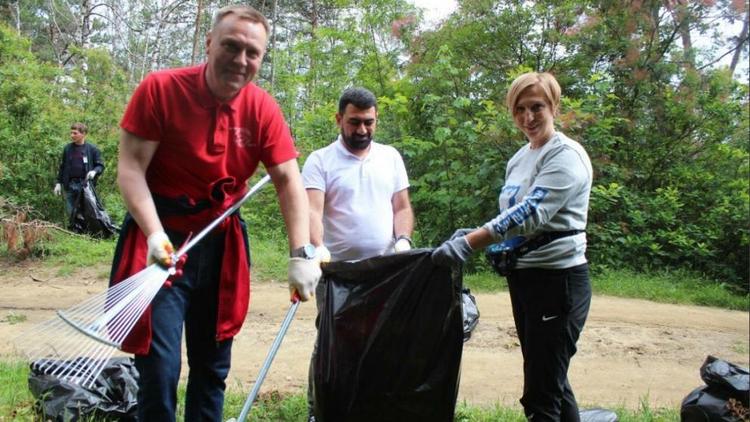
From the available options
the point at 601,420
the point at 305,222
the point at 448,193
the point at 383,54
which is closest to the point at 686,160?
the point at 448,193

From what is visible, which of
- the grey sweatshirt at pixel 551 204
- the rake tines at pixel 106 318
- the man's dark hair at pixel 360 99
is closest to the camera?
the rake tines at pixel 106 318

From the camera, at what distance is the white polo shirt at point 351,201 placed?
2893mm

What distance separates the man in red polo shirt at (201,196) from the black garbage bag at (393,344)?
0.34 meters

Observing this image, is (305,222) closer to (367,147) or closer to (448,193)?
(367,147)

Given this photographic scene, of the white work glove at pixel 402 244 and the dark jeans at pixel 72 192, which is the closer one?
the white work glove at pixel 402 244

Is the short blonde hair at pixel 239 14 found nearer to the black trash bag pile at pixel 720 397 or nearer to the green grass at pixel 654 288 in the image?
the black trash bag pile at pixel 720 397

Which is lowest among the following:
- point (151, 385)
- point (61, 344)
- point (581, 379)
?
point (581, 379)

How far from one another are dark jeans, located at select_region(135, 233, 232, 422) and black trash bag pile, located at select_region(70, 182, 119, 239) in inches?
270

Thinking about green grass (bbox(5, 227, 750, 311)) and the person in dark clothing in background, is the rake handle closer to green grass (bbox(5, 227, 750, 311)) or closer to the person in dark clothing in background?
green grass (bbox(5, 227, 750, 311))

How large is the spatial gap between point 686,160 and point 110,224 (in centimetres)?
852


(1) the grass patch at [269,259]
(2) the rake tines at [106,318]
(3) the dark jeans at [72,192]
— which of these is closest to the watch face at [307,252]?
(2) the rake tines at [106,318]

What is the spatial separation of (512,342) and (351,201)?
2.51 m

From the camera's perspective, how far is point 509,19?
26.8 feet

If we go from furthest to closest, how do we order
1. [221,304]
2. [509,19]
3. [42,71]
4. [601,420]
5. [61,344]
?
[42,71], [509,19], [601,420], [221,304], [61,344]
